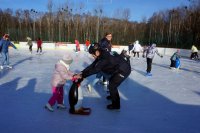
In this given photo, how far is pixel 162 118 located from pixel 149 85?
335 cm

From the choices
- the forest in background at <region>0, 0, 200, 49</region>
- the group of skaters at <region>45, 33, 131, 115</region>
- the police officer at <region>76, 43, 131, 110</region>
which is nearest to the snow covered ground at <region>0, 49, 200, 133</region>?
the group of skaters at <region>45, 33, 131, 115</region>

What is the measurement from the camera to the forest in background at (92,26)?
152 feet

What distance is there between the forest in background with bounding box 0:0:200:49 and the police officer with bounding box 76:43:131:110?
3884cm

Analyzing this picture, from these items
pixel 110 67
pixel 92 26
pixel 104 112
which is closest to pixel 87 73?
pixel 110 67

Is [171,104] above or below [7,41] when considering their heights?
below

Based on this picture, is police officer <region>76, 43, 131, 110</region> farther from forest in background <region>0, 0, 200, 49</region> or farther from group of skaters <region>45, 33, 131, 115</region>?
forest in background <region>0, 0, 200, 49</region>

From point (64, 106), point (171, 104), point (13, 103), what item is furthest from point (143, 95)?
point (13, 103)

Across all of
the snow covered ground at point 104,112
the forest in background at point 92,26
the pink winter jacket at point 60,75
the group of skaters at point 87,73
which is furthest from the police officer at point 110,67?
the forest in background at point 92,26

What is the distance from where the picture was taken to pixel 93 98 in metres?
6.03

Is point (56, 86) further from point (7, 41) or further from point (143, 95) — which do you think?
point (7, 41)

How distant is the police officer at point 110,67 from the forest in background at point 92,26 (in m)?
38.8

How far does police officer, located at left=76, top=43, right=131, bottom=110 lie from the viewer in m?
4.78

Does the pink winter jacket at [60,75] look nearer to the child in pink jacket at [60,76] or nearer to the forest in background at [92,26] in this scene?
the child in pink jacket at [60,76]

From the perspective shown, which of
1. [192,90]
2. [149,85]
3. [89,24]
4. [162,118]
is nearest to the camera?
[162,118]
